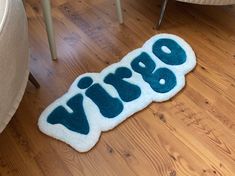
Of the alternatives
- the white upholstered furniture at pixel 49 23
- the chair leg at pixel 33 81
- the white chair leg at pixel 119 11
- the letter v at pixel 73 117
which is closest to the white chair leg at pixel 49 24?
the white upholstered furniture at pixel 49 23

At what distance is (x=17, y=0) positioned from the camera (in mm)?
912

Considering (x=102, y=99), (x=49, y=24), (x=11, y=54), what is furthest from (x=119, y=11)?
(x=11, y=54)

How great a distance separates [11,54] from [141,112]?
615mm

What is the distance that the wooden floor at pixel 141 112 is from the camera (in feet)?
3.58

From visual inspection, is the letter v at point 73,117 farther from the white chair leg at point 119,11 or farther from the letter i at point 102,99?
the white chair leg at point 119,11

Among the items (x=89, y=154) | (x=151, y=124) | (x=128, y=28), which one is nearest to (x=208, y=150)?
(x=151, y=124)

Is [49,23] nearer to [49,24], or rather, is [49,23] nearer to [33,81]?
[49,24]

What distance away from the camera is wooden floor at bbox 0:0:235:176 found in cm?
109

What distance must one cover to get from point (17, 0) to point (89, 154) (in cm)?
62

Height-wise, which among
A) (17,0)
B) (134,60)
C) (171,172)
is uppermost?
(17,0)

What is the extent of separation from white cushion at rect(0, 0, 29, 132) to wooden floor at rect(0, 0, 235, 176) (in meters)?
0.26

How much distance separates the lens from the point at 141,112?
1.24 m

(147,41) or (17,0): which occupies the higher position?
(17,0)

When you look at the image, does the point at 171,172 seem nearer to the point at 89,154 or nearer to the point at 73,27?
the point at 89,154
